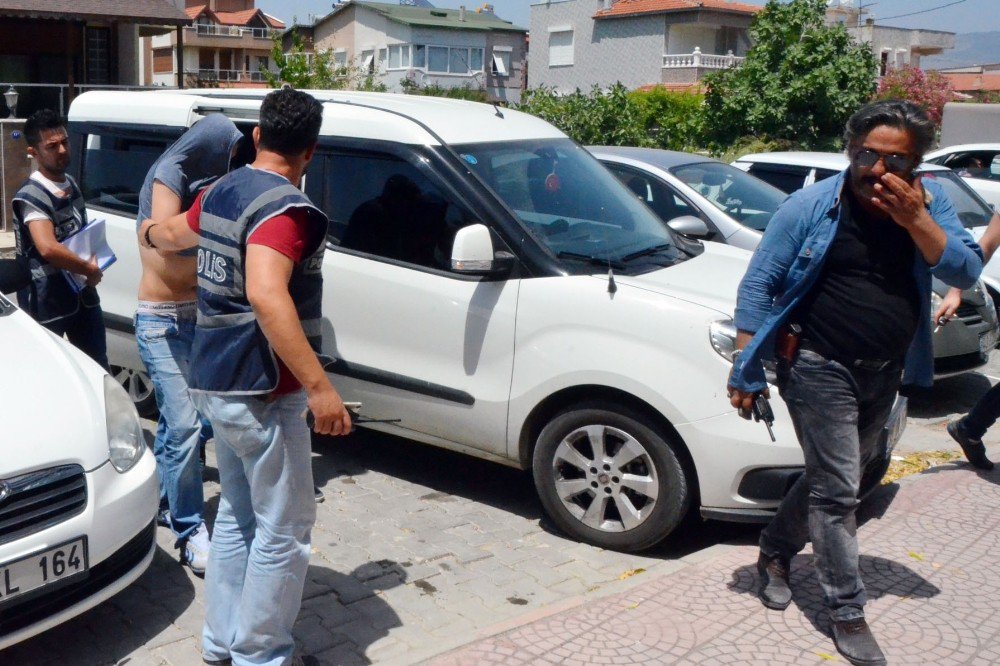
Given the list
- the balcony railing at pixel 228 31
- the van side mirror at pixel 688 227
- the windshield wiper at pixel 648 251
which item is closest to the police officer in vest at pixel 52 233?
the windshield wiper at pixel 648 251

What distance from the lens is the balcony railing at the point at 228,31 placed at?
221 feet

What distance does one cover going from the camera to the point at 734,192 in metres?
8.23

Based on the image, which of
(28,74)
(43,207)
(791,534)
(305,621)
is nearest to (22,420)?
(305,621)

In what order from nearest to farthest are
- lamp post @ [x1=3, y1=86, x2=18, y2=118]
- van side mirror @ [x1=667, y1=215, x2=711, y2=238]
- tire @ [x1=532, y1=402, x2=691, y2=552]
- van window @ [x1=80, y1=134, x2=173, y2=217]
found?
tire @ [x1=532, y1=402, x2=691, y2=552] < van window @ [x1=80, y1=134, x2=173, y2=217] < van side mirror @ [x1=667, y1=215, x2=711, y2=238] < lamp post @ [x1=3, y1=86, x2=18, y2=118]

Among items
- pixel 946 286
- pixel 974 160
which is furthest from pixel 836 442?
pixel 974 160

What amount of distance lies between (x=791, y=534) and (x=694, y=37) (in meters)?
44.7

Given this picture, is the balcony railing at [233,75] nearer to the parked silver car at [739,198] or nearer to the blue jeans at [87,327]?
the parked silver car at [739,198]

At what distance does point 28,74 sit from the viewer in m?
20.5

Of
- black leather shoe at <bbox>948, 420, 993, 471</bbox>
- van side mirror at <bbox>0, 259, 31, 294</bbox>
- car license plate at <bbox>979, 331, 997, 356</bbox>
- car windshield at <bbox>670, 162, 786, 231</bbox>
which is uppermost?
car windshield at <bbox>670, 162, 786, 231</bbox>

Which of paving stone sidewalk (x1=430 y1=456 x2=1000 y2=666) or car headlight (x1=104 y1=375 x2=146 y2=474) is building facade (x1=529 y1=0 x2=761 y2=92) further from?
car headlight (x1=104 y1=375 x2=146 y2=474)

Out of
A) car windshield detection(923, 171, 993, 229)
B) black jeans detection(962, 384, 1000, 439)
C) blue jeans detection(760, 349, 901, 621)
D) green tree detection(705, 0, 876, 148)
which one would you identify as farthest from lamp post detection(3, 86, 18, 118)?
blue jeans detection(760, 349, 901, 621)

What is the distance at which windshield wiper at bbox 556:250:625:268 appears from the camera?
4891mm

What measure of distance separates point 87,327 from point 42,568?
2.02 metres

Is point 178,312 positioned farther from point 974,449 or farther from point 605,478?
point 974,449
